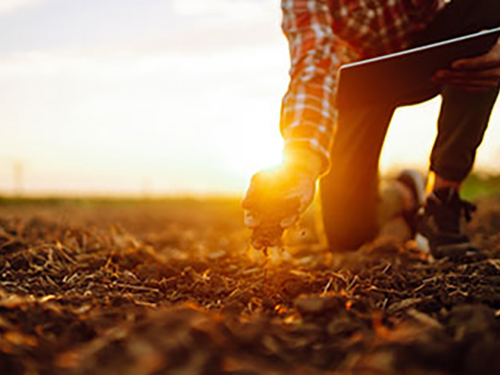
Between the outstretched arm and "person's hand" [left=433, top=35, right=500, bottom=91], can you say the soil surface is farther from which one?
"person's hand" [left=433, top=35, right=500, bottom=91]

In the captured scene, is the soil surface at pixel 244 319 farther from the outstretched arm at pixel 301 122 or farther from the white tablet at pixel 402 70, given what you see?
the white tablet at pixel 402 70

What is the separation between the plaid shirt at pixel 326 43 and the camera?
2.01 m

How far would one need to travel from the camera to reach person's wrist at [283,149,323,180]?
6.00ft

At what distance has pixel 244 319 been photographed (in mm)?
1223

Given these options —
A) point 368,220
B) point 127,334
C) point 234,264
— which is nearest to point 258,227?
point 234,264

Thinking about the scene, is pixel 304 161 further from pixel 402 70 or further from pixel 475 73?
pixel 475 73

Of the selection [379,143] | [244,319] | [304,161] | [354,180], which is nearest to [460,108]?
[379,143]

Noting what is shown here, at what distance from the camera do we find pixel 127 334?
39.6 inches

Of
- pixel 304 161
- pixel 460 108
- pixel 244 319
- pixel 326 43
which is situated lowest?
pixel 244 319

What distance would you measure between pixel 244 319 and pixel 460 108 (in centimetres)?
181

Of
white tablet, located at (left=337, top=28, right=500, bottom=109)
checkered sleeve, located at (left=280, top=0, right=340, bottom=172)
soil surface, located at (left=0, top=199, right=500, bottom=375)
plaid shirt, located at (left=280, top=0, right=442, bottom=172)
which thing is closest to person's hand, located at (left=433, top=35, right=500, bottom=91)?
white tablet, located at (left=337, top=28, right=500, bottom=109)

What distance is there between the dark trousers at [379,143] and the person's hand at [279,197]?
1075 mm

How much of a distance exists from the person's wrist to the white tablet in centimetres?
69

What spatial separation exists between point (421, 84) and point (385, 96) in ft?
0.69
